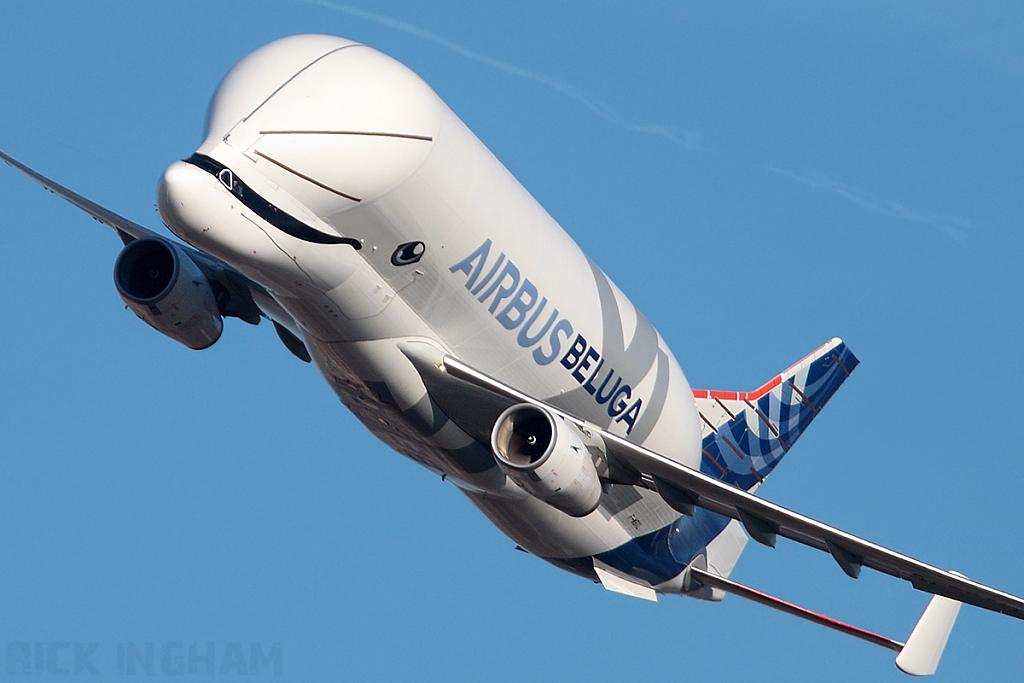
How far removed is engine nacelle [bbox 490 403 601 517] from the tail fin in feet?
24.7

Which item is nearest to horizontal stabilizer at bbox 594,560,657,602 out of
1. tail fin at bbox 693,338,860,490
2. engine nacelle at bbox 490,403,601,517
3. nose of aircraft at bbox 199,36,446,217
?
tail fin at bbox 693,338,860,490

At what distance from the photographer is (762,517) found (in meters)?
30.3

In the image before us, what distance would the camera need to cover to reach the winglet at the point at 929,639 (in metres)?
34.2

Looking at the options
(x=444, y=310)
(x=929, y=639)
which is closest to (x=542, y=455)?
(x=444, y=310)

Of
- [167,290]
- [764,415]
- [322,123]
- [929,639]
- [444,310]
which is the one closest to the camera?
[322,123]

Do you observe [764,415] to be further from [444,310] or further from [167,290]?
[167,290]

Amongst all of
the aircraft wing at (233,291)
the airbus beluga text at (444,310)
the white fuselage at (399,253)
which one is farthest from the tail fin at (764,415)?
the aircraft wing at (233,291)

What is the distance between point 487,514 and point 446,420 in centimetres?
516

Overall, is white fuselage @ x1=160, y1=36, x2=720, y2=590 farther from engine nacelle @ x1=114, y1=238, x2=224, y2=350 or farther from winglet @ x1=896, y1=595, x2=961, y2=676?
winglet @ x1=896, y1=595, x2=961, y2=676

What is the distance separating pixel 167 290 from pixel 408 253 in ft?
22.1

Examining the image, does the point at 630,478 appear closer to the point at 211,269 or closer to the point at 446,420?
the point at 446,420

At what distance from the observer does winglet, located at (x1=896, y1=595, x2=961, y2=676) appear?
34.2 metres

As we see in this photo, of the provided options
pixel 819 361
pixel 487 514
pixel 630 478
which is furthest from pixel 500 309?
pixel 819 361

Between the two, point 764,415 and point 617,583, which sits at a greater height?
point 764,415
